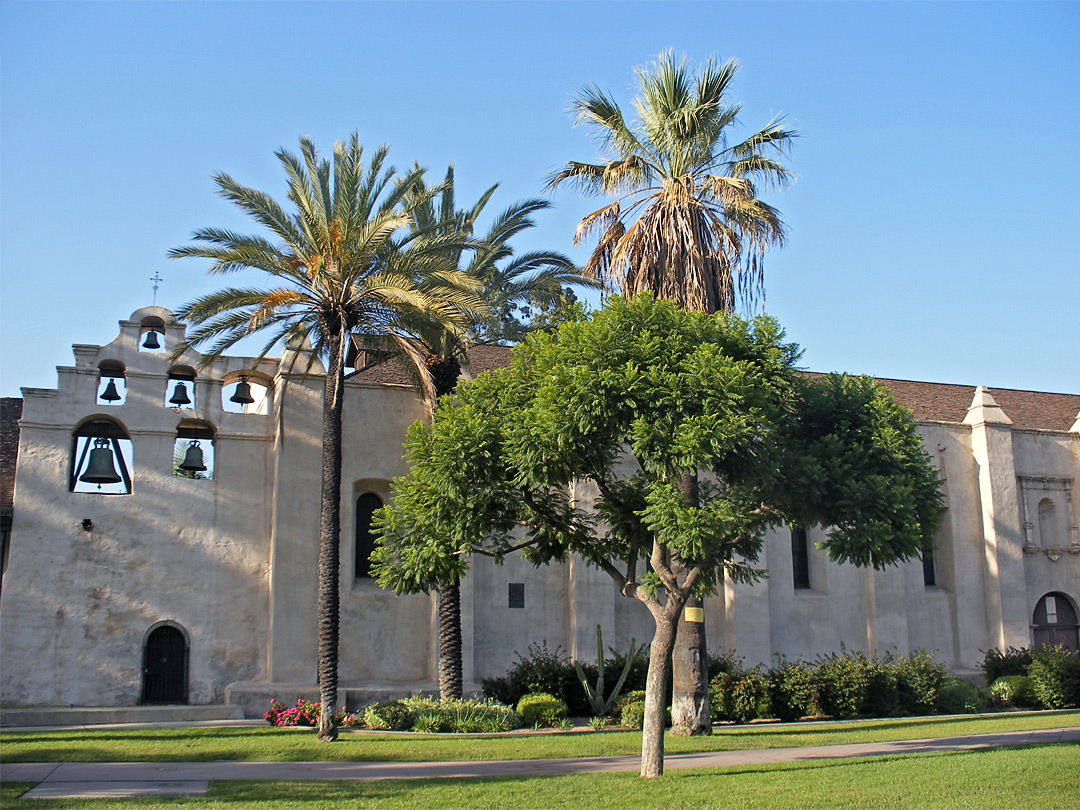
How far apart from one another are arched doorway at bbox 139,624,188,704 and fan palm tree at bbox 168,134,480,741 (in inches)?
211

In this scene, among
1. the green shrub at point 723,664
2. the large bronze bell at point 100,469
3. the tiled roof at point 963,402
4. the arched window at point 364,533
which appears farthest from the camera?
the tiled roof at point 963,402

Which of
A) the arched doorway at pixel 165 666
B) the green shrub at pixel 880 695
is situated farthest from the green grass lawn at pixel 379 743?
the green shrub at pixel 880 695

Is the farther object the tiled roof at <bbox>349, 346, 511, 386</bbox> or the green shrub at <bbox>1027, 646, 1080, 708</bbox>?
the green shrub at <bbox>1027, 646, 1080, 708</bbox>

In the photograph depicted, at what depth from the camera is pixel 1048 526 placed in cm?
3228

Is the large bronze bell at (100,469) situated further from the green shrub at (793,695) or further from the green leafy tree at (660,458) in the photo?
the green shrub at (793,695)

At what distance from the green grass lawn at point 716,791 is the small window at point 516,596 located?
11.5m

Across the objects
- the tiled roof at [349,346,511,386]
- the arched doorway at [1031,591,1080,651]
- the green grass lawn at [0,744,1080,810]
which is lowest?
the green grass lawn at [0,744,1080,810]

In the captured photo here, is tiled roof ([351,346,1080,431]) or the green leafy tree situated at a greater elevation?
tiled roof ([351,346,1080,431])

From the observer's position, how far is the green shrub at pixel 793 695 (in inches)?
957

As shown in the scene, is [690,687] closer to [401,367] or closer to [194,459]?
[401,367]

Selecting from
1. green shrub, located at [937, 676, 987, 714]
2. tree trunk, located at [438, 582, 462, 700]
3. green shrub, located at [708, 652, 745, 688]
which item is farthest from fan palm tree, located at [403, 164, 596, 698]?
green shrub, located at [937, 676, 987, 714]

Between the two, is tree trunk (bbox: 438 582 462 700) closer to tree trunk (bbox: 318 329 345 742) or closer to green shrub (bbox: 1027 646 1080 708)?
tree trunk (bbox: 318 329 345 742)

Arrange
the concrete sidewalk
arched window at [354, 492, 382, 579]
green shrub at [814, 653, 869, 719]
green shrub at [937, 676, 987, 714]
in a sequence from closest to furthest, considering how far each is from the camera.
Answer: the concrete sidewalk → green shrub at [814, 653, 869, 719] → arched window at [354, 492, 382, 579] → green shrub at [937, 676, 987, 714]

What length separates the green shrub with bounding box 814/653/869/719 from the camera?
2472cm
